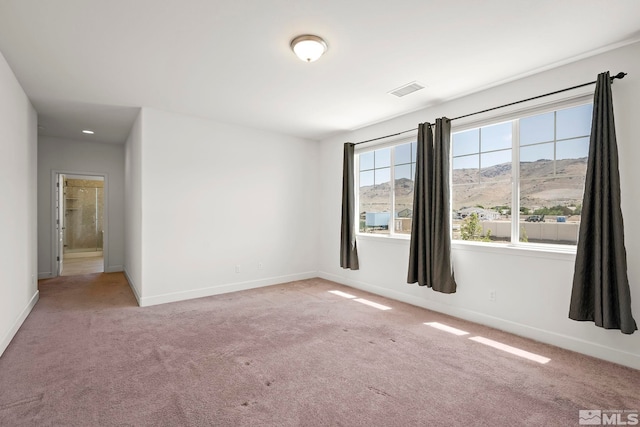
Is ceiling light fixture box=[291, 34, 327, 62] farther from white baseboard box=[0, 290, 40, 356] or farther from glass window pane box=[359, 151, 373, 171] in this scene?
white baseboard box=[0, 290, 40, 356]

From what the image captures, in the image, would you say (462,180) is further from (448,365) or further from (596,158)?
(448,365)

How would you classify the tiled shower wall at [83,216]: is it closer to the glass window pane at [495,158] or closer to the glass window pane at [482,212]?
the glass window pane at [482,212]

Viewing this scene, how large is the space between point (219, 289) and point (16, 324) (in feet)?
7.37

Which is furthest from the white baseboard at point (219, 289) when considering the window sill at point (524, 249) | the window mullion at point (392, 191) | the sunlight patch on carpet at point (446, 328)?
the window sill at point (524, 249)

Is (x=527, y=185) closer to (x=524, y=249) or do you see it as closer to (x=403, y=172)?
(x=524, y=249)

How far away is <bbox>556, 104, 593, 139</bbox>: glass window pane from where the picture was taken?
2918mm

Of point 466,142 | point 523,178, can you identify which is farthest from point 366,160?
point 523,178

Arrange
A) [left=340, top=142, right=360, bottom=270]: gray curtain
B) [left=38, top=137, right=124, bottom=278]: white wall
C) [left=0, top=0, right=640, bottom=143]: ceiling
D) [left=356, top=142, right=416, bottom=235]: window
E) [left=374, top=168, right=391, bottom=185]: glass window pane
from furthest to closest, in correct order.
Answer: [left=38, top=137, right=124, bottom=278]: white wall → [left=340, top=142, right=360, bottom=270]: gray curtain → [left=374, top=168, right=391, bottom=185]: glass window pane → [left=356, top=142, right=416, bottom=235]: window → [left=0, top=0, right=640, bottom=143]: ceiling

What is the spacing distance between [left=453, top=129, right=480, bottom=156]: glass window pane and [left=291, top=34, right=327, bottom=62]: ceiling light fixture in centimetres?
219

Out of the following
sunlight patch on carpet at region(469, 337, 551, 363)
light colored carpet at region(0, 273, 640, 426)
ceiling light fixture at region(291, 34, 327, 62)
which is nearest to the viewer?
light colored carpet at region(0, 273, 640, 426)

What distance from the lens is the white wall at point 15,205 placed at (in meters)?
2.84

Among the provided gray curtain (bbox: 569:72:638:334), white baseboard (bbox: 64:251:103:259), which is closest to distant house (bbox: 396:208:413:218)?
gray curtain (bbox: 569:72:638:334)

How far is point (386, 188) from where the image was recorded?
492cm

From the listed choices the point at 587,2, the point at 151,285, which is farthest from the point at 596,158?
the point at 151,285
